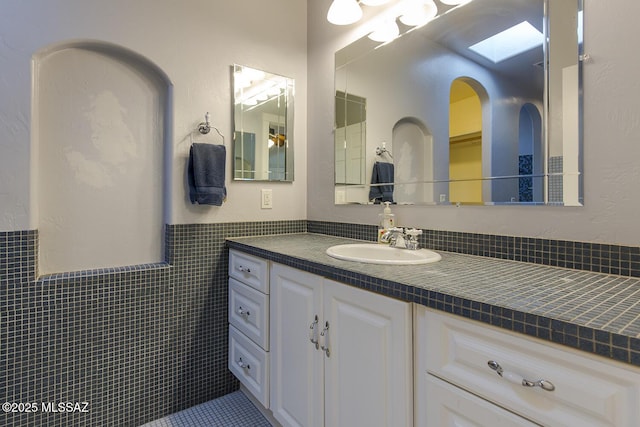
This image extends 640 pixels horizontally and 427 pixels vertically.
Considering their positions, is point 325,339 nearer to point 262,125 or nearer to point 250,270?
point 250,270

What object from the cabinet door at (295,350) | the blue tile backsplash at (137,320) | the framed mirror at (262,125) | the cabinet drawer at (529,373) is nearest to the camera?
the cabinet drawer at (529,373)

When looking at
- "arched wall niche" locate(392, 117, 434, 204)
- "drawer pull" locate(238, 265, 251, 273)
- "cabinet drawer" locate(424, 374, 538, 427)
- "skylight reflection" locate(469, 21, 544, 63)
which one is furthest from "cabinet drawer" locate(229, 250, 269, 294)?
"skylight reflection" locate(469, 21, 544, 63)

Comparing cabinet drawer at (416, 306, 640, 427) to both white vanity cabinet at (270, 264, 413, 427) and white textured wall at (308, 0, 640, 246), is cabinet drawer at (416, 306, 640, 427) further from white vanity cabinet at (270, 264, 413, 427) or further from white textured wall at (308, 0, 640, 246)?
white textured wall at (308, 0, 640, 246)

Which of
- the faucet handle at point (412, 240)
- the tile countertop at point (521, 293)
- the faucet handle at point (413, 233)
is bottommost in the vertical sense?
the tile countertop at point (521, 293)

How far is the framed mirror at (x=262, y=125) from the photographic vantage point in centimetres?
187

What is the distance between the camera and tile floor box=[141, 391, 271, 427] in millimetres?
1609

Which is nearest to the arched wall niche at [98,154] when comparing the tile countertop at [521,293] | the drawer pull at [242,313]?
the drawer pull at [242,313]

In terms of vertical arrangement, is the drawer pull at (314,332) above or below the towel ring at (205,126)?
below

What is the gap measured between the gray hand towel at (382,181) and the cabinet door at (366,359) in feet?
2.31

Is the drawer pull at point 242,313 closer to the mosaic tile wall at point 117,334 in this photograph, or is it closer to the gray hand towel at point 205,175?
the mosaic tile wall at point 117,334

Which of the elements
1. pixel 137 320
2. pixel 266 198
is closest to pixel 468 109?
pixel 266 198

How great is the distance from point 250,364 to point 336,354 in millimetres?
689

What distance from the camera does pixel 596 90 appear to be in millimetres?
1007

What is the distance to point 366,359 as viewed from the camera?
98 centimetres
